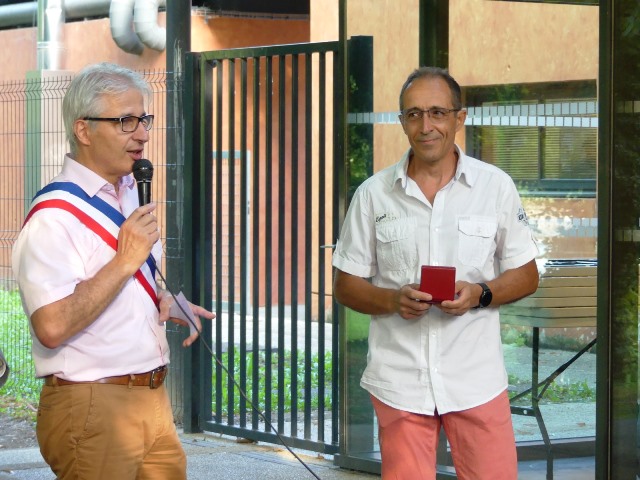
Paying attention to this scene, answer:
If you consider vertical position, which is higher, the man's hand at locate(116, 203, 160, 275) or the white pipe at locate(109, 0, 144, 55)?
the white pipe at locate(109, 0, 144, 55)

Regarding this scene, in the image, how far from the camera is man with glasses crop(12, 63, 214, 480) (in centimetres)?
341

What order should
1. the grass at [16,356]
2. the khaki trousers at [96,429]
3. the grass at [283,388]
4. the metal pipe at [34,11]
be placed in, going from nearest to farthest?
the khaki trousers at [96,429], the grass at [283,388], the grass at [16,356], the metal pipe at [34,11]

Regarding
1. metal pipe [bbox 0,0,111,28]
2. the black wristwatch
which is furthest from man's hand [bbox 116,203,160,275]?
metal pipe [bbox 0,0,111,28]

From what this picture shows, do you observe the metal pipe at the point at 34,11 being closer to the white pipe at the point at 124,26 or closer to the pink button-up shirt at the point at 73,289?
the white pipe at the point at 124,26

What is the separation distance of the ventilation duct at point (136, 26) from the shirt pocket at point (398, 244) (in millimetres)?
12140

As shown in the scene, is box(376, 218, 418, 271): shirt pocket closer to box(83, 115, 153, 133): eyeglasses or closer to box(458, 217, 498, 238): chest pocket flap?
box(458, 217, 498, 238): chest pocket flap

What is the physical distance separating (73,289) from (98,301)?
8 centimetres

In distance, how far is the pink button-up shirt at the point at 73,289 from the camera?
11.2ft

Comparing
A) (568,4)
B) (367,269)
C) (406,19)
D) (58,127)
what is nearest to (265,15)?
(58,127)

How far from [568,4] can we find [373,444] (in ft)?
8.73

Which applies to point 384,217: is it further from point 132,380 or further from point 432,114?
point 132,380

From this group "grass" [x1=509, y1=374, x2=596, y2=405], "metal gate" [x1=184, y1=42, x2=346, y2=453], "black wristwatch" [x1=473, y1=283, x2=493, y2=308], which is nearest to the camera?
"black wristwatch" [x1=473, y1=283, x2=493, y2=308]

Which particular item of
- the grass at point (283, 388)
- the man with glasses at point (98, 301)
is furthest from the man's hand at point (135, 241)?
the grass at point (283, 388)

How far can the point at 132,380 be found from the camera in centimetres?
358
